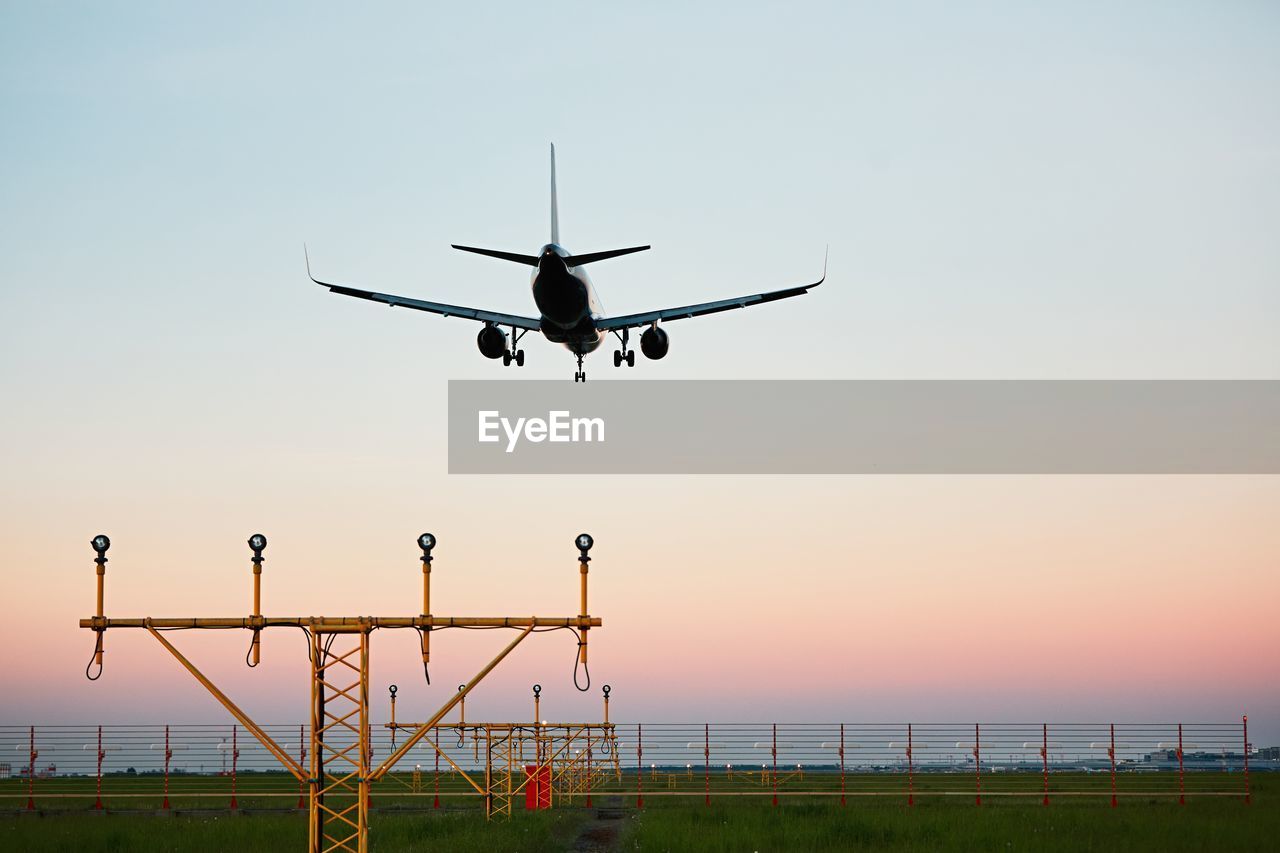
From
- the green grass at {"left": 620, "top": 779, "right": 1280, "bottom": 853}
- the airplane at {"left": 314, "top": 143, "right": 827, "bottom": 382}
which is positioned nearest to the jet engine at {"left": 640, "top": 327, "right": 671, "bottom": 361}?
the airplane at {"left": 314, "top": 143, "right": 827, "bottom": 382}

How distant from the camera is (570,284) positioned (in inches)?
1972

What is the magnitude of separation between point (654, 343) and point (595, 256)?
5935 millimetres

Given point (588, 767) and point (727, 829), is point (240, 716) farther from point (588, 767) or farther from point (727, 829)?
point (588, 767)

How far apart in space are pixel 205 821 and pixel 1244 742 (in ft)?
108

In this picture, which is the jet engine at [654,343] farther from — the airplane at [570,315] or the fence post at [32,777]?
the fence post at [32,777]

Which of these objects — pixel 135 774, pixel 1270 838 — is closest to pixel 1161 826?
pixel 1270 838

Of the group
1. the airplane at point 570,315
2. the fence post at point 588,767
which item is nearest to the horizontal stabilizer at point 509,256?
the airplane at point 570,315

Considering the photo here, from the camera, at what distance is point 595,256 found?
4953 cm

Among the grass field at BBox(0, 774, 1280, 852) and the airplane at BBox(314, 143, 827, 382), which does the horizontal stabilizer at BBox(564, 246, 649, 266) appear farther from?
the grass field at BBox(0, 774, 1280, 852)

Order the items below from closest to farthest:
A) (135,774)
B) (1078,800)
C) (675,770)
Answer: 1. (1078,800)
2. (675,770)
3. (135,774)

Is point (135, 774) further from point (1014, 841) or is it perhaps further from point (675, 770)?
point (1014, 841)

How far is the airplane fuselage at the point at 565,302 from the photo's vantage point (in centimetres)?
4881

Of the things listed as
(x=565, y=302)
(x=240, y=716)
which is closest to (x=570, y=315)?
(x=565, y=302)

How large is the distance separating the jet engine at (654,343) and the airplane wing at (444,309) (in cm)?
414
